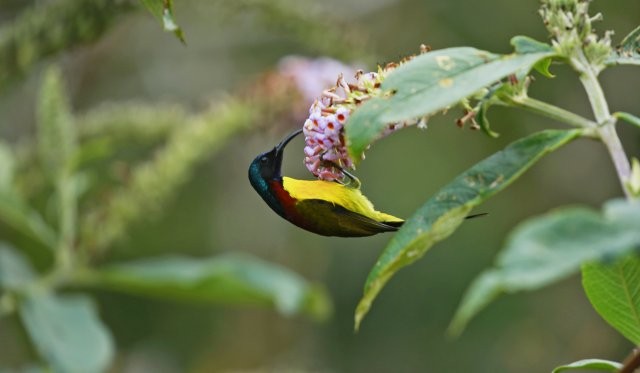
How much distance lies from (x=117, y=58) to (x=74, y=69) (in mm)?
896

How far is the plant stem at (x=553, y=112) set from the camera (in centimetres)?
89

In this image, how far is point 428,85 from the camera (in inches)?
34.0

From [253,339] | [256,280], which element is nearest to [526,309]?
[253,339]

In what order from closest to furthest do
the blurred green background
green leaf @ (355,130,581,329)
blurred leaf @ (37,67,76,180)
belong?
green leaf @ (355,130,581,329), blurred leaf @ (37,67,76,180), the blurred green background

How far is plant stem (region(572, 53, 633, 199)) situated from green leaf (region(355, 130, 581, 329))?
0.12 feet

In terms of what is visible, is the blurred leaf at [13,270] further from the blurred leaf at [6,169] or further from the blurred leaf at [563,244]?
the blurred leaf at [563,244]

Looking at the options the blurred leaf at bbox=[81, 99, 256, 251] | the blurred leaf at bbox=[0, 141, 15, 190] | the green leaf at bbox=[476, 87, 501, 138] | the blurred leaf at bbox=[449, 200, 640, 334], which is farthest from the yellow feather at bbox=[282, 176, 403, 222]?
the blurred leaf at bbox=[0, 141, 15, 190]

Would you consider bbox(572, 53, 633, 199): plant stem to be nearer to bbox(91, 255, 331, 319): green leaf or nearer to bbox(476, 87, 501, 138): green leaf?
bbox(476, 87, 501, 138): green leaf

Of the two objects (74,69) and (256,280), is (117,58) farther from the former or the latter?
(256,280)

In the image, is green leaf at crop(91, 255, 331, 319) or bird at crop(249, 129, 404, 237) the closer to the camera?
bird at crop(249, 129, 404, 237)

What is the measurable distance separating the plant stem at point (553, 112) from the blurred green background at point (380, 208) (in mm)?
3729

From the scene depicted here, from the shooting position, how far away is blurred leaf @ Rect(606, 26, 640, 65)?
3.31ft

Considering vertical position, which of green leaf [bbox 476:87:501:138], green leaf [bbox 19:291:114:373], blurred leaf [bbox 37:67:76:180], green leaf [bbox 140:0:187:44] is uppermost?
green leaf [bbox 140:0:187:44]

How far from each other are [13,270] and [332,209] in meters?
1.22
